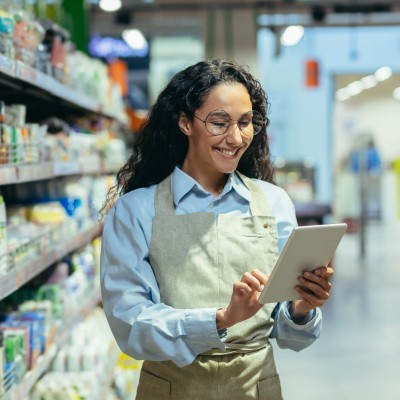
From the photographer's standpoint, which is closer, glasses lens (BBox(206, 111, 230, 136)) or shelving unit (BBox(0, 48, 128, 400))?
glasses lens (BBox(206, 111, 230, 136))

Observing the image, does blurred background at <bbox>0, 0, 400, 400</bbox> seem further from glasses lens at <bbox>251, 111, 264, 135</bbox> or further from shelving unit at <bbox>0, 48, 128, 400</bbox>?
glasses lens at <bbox>251, 111, 264, 135</bbox>

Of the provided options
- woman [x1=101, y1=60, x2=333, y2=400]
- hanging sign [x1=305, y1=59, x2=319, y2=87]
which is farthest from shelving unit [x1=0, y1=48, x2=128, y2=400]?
hanging sign [x1=305, y1=59, x2=319, y2=87]

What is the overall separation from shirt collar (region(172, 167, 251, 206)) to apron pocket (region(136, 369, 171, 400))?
1.56 feet

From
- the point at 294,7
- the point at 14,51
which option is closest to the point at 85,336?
the point at 14,51

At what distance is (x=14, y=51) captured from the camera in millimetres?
3096

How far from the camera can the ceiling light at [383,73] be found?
59.0 ft

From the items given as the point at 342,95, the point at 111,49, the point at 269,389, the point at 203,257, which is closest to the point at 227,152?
the point at 203,257

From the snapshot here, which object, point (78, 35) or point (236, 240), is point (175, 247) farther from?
point (78, 35)

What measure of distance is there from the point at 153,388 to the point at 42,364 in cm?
127

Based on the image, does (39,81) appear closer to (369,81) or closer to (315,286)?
(315,286)

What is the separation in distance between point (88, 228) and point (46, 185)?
39 centimetres

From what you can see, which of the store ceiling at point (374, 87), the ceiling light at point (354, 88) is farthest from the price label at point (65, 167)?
the ceiling light at point (354, 88)

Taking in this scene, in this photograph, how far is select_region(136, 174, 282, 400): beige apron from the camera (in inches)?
81.1

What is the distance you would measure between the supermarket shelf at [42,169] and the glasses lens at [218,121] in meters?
0.98
